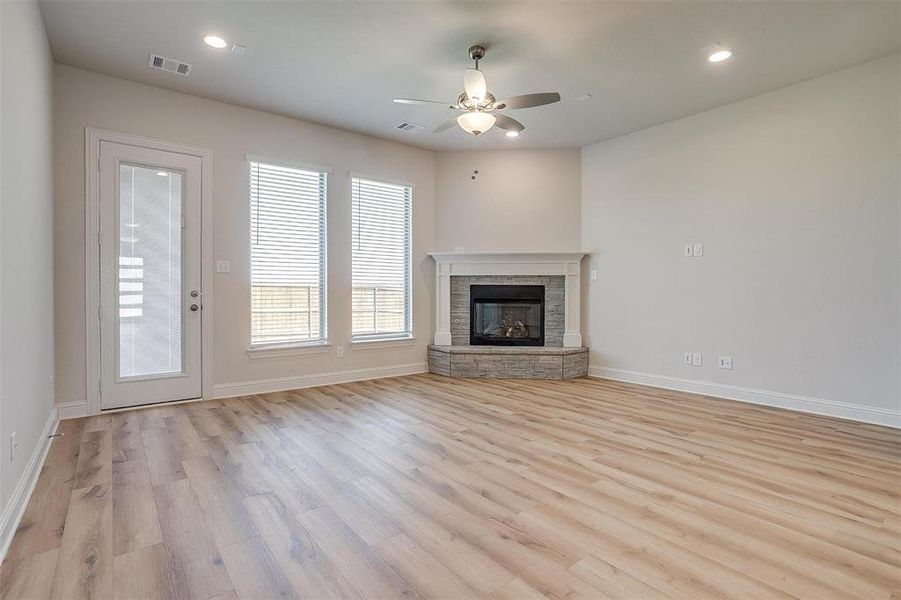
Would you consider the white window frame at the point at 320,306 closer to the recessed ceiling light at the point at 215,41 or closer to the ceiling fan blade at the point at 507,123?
the recessed ceiling light at the point at 215,41

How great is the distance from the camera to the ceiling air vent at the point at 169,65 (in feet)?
12.2

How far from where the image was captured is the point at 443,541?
1942 mm

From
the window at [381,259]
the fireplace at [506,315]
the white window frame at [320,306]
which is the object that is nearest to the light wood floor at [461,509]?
the white window frame at [320,306]

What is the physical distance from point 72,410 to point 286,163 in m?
3.03

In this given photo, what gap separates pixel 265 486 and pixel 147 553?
676 millimetres

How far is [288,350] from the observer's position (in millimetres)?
5027

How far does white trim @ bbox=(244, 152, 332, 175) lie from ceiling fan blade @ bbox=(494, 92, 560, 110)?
2.57 metres

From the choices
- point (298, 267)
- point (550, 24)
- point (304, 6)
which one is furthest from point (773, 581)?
point (298, 267)

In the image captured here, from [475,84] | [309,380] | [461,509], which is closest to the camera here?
[461,509]

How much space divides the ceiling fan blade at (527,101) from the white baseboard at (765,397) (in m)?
3.43

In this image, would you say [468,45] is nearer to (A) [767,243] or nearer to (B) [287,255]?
(B) [287,255]

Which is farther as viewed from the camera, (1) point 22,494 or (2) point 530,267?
(2) point 530,267

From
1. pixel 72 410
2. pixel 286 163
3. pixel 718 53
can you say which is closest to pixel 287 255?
pixel 286 163

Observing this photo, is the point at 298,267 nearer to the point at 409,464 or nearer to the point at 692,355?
the point at 409,464
